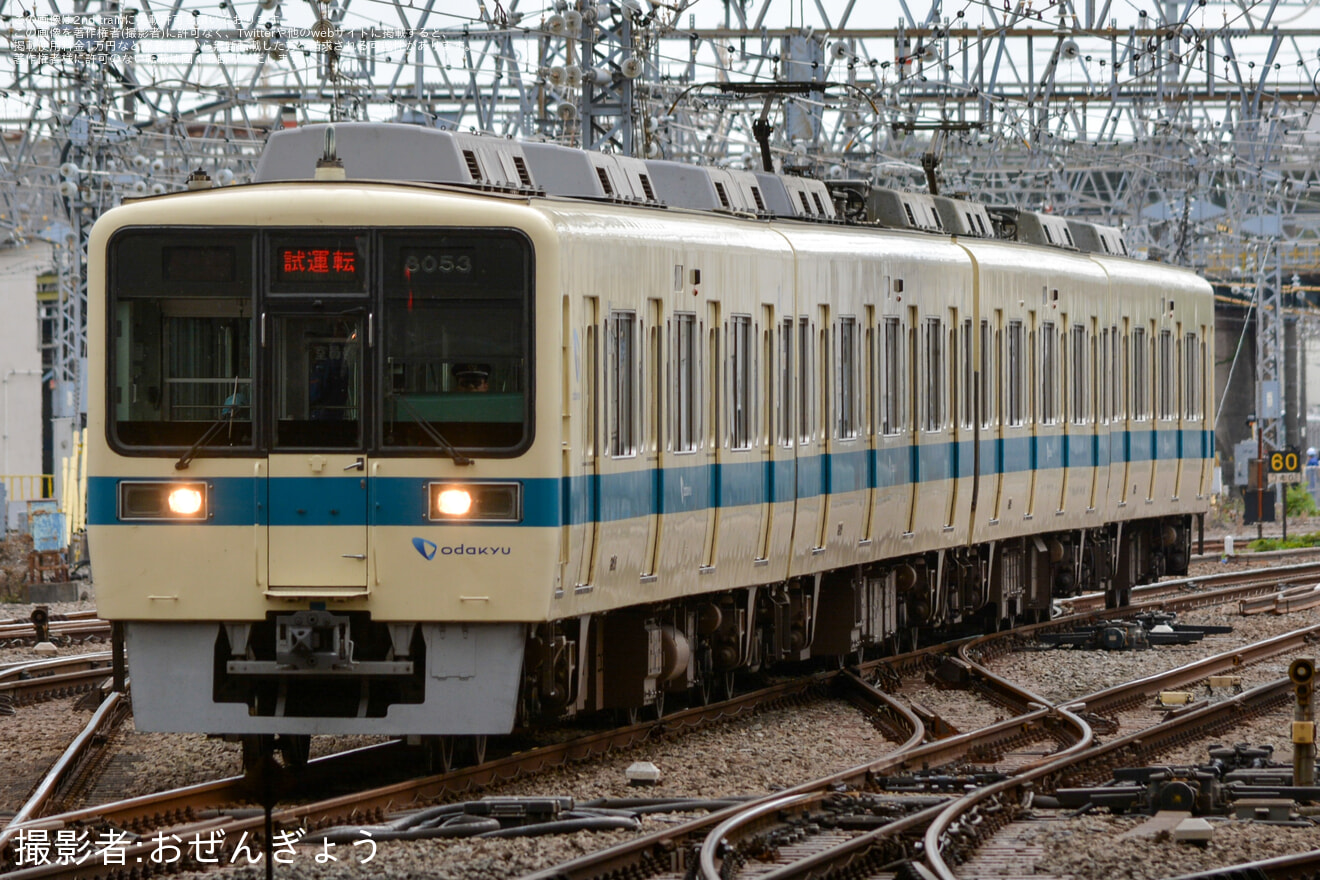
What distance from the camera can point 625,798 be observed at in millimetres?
10477

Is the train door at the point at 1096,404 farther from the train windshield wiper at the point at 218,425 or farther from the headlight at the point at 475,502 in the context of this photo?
the train windshield wiper at the point at 218,425

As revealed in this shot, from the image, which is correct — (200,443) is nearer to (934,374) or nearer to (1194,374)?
(934,374)

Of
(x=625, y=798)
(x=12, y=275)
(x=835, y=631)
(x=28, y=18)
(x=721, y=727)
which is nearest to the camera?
(x=625, y=798)

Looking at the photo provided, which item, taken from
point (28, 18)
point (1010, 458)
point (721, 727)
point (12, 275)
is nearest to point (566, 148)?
point (721, 727)

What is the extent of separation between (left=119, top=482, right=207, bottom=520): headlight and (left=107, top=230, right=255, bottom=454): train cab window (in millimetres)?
183

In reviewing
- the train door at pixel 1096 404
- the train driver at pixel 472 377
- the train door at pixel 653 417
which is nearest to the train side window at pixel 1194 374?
the train door at pixel 1096 404

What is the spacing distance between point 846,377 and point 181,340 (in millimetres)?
5775

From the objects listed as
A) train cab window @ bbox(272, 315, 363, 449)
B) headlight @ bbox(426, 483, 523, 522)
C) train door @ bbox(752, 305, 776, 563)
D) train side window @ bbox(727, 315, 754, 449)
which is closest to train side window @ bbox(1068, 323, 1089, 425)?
train door @ bbox(752, 305, 776, 563)

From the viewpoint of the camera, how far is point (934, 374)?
679 inches

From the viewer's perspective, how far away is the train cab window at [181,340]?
10.7 meters

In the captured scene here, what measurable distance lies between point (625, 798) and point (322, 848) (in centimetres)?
172

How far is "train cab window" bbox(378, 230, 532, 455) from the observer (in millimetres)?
10633

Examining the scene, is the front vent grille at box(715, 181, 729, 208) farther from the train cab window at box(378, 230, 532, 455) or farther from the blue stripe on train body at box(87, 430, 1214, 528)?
the train cab window at box(378, 230, 532, 455)

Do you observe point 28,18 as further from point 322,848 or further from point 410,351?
point 322,848
